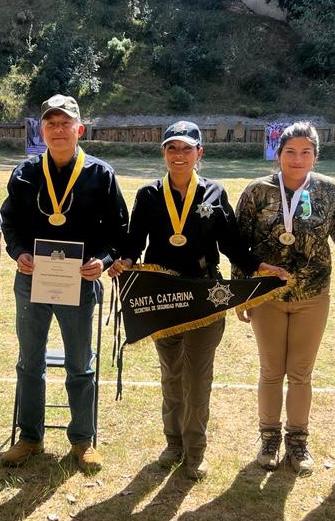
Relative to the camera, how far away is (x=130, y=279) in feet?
11.5

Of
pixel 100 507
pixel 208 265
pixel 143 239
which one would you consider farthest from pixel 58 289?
pixel 100 507

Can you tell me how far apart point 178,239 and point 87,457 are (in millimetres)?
1467

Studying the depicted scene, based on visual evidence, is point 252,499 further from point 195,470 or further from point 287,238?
point 287,238

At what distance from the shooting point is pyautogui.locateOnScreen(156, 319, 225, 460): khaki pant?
137 inches

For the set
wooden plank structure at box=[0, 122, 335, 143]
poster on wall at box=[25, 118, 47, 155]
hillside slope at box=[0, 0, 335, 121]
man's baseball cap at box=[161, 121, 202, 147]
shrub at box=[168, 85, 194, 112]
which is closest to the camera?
man's baseball cap at box=[161, 121, 202, 147]

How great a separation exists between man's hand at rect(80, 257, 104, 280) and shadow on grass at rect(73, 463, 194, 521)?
127 cm

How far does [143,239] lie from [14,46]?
33703mm

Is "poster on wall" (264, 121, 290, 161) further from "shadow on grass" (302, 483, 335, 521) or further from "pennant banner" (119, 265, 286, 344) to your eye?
"shadow on grass" (302, 483, 335, 521)

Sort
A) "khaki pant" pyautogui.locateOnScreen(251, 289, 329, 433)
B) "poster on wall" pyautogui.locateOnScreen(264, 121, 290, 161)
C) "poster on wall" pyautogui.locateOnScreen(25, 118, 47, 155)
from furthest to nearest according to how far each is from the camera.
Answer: "poster on wall" pyautogui.locateOnScreen(264, 121, 290, 161)
"poster on wall" pyautogui.locateOnScreen(25, 118, 47, 155)
"khaki pant" pyautogui.locateOnScreen(251, 289, 329, 433)

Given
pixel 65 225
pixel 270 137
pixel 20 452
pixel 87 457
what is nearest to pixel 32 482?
pixel 20 452

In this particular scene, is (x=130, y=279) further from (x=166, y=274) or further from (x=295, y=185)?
(x=295, y=185)

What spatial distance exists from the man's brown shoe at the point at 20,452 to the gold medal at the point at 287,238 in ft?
6.50

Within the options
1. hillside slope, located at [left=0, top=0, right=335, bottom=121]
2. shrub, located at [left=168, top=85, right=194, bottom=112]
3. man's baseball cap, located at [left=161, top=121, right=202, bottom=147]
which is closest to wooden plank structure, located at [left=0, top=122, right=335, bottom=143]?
hillside slope, located at [left=0, top=0, right=335, bottom=121]

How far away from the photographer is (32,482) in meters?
3.55
